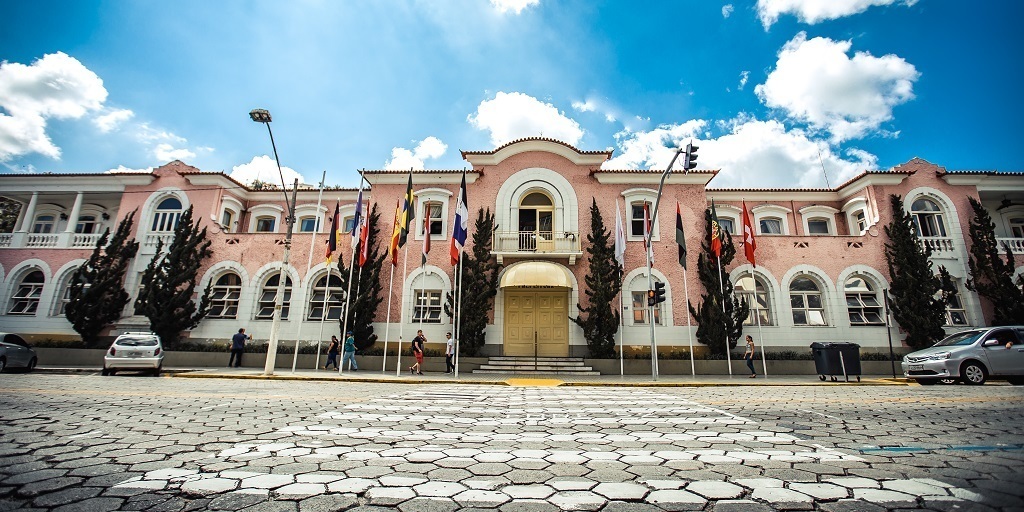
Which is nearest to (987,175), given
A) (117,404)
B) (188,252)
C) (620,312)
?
(620,312)

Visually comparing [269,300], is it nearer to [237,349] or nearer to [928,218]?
[237,349]

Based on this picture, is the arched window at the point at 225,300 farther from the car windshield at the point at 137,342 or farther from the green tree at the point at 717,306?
the green tree at the point at 717,306

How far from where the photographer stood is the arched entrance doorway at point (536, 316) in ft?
63.3

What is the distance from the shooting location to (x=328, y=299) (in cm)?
2062

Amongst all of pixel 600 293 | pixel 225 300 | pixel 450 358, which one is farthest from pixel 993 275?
pixel 225 300

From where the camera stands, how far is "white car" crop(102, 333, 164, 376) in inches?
552

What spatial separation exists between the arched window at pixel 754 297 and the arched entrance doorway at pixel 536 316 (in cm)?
854

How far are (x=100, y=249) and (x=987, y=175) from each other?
45.9 meters

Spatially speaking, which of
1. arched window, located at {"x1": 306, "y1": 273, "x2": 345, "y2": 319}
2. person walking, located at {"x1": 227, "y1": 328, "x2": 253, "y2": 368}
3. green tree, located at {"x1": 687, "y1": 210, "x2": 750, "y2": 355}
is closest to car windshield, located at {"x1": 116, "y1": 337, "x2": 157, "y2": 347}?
person walking, located at {"x1": 227, "y1": 328, "x2": 253, "y2": 368}

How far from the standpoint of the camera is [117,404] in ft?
23.7

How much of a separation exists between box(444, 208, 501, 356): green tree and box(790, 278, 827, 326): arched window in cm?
1456

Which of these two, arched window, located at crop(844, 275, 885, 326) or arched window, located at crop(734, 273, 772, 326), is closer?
arched window, located at crop(844, 275, 885, 326)

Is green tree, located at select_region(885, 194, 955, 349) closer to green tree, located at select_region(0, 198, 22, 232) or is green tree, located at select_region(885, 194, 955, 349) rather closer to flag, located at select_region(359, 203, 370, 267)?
flag, located at select_region(359, 203, 370, 267)

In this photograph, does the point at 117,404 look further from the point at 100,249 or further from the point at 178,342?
the point at 100,249
